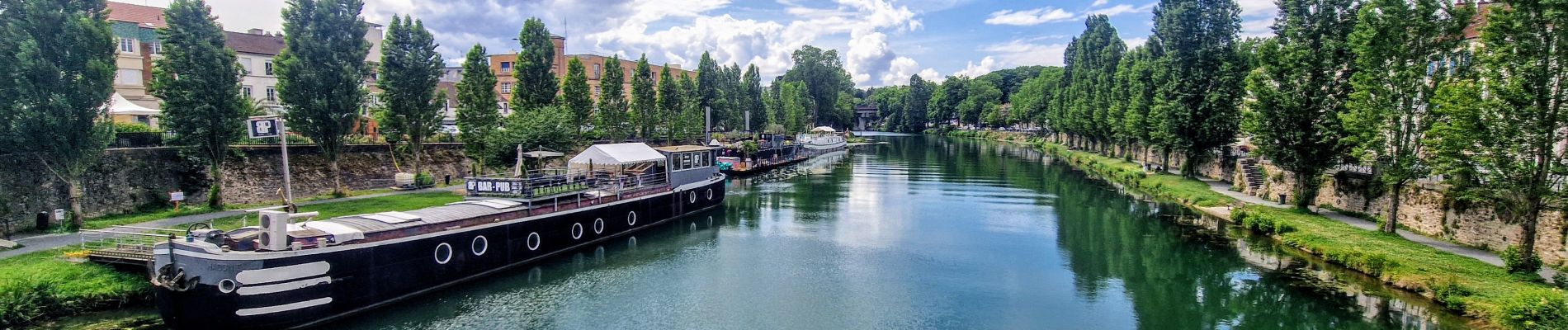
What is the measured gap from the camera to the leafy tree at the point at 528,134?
42.2 m

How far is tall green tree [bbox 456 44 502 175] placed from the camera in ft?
144

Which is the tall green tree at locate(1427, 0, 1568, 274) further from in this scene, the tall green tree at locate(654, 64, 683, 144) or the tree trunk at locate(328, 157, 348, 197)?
the tall green tree at locate(654, 64, 683, 144)

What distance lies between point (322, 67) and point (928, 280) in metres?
29.7

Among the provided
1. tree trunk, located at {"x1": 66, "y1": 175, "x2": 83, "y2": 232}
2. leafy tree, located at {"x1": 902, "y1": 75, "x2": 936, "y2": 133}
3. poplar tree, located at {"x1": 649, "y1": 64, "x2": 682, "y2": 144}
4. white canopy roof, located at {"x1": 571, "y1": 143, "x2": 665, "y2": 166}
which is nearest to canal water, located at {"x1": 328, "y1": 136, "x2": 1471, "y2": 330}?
white canopy roof, located at {"x1": 571, "y1": 143, "x2": 665, "y2": 166}

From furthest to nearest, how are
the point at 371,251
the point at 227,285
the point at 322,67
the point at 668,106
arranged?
the point at 668,106, the point at 322,67, the point at 371,251, the point at 227,285

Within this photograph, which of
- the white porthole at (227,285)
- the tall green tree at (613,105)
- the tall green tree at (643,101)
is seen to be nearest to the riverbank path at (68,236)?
the white porthole at (227,285)

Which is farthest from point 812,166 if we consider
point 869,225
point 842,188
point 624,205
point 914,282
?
point 914,282

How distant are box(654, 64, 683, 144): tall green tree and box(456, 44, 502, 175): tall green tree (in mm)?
26654

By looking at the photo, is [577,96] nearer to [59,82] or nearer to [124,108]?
[124,108]

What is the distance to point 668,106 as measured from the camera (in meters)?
74.3

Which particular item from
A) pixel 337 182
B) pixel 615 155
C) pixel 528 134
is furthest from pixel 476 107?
pixel 615 155

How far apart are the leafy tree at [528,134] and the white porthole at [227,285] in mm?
22559

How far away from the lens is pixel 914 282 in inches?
1002

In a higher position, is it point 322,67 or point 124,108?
point 322,67
